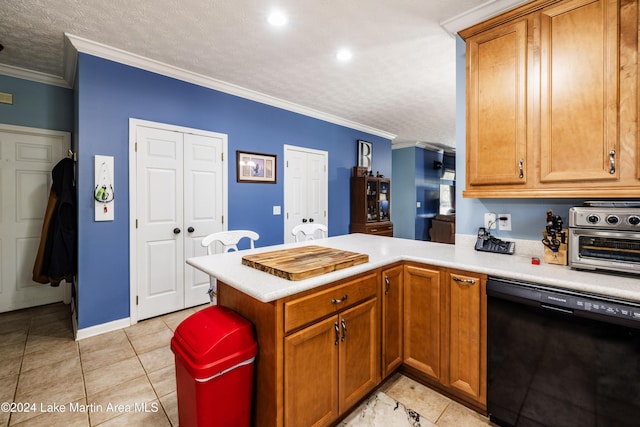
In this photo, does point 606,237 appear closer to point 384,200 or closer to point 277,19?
point 277,19

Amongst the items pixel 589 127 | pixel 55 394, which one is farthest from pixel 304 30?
pixel 55 394

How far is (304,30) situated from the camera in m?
2.51

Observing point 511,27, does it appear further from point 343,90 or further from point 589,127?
point 343,90

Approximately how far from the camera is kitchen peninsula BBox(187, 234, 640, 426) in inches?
51.3

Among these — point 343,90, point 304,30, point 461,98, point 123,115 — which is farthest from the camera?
point 343,90

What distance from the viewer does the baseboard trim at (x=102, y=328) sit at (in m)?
2.69

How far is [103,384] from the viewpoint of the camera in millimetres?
2041

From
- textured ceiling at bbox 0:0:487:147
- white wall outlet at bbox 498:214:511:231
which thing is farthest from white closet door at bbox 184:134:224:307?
white wall outlet at bbox 498:214:511:231

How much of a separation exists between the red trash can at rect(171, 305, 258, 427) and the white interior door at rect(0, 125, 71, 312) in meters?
3.41

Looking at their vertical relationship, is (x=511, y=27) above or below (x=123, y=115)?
above

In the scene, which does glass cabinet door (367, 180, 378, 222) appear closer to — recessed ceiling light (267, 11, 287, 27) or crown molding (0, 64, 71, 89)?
recessed ceiling light (267, 11, 287, 27)

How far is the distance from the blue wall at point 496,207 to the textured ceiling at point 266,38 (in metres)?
0.62

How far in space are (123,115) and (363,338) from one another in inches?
123

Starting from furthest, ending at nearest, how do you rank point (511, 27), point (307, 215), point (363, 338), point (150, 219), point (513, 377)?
point (307, 215) → point (150, 219) → point (511, 27) → point (363, 338) → point (513, 377)
